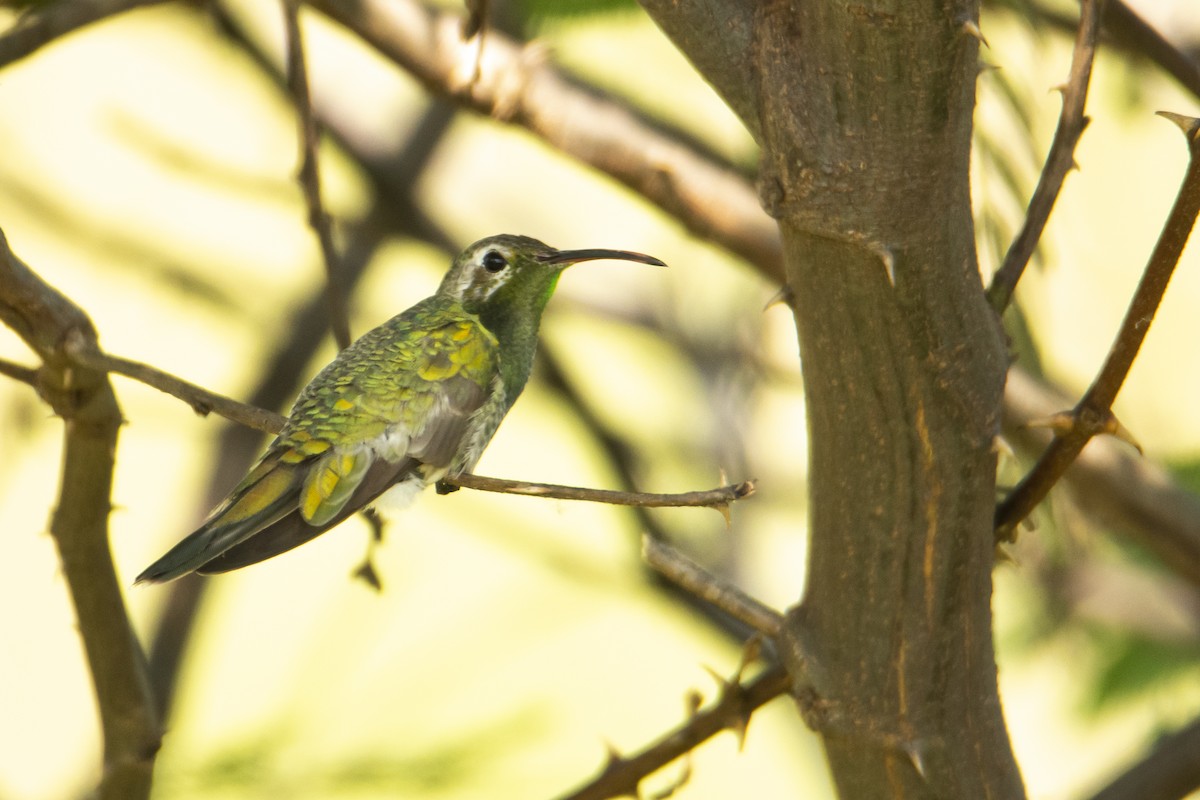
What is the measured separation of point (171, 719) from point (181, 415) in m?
1.43

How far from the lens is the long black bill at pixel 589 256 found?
2.48 meters

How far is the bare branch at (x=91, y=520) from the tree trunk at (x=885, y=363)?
79 cm

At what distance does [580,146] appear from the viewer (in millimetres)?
2859

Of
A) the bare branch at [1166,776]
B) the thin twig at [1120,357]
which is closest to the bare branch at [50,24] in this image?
the thin twig at [1120,357]

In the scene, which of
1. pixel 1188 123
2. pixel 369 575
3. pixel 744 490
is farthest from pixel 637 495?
pixel 369 575

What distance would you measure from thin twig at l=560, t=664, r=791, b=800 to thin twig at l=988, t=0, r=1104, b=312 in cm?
58

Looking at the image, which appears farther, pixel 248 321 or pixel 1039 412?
pixel 248 321

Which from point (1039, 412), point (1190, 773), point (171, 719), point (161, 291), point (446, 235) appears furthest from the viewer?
point (161, 291)

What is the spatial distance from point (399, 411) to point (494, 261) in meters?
0.57

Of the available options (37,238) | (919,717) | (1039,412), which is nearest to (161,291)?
(37,238)

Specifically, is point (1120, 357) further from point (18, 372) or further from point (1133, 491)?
point (1133, 491)

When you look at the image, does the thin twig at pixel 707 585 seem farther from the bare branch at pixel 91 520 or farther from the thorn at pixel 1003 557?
the bare branch at pixel 91 520

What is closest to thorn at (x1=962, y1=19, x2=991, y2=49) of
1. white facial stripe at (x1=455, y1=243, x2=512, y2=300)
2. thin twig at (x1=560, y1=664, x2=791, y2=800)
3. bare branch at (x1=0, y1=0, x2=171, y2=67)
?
thin twig at (x1=560, y1=664, x2=791, y2=800)

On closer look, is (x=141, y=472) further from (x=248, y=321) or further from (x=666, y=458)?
(x=666, y=458)
